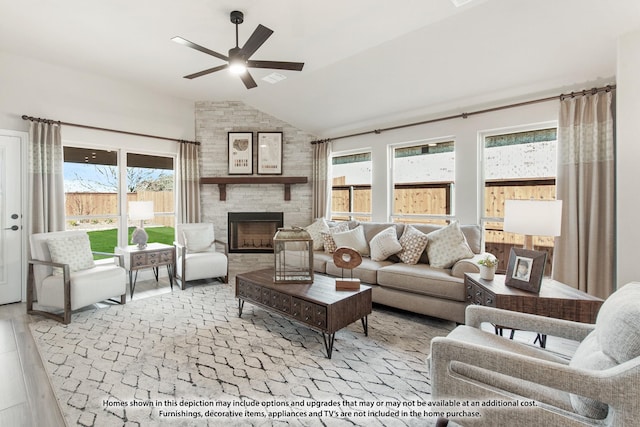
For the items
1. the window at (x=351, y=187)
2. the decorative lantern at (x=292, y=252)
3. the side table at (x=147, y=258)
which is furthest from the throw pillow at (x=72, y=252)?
the window at (x=351, y=187)

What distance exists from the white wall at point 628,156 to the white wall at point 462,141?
710 millimetres

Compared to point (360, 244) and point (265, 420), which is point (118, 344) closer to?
point (265, 420)

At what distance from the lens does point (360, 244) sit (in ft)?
13.6

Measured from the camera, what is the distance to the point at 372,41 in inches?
128

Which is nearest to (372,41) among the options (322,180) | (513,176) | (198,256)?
(513,176)

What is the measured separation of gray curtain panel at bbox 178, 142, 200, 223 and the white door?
196 cm

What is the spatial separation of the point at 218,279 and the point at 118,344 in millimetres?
2181

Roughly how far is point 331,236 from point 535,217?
2595 millimetres

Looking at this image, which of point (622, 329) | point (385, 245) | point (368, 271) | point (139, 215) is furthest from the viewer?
point (139, 215)

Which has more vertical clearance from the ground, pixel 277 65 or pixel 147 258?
pixel 277 65

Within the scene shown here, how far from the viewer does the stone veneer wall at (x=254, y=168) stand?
17.9 feet

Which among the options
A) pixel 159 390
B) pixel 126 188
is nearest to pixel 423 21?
pixel 159 390

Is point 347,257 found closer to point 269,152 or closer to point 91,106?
point 269,152

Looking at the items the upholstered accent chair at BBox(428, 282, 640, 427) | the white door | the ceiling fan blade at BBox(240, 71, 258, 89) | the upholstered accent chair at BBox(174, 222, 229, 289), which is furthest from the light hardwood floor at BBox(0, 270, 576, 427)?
the ceiling fan blade at BBox(240, 71, 258, 89)
